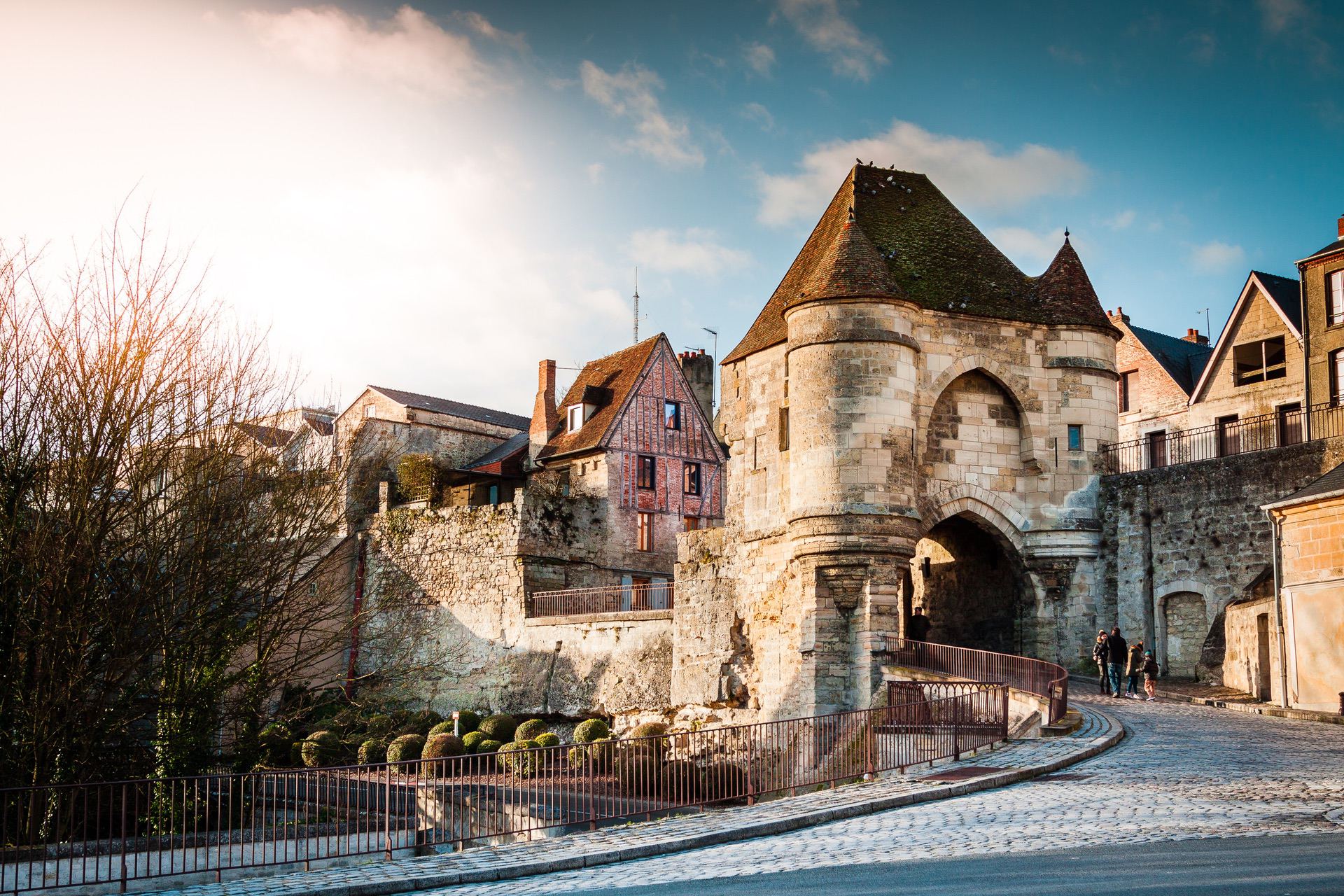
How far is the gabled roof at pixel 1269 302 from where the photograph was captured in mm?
36656

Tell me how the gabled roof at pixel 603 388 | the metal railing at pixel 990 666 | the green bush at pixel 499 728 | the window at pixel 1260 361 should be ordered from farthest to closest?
the gabled roof at pixel 603 388, the window at pixel 1260 361, the green bush at pixel 499 728, the metal railing at pixel 990 666

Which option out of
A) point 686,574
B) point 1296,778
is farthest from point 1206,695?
point 686,574

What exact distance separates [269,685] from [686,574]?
1291 cm

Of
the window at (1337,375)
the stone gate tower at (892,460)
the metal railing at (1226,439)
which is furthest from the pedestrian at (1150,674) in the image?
the window at (1337,375)

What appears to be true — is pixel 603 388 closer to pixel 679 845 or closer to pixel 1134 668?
pixel 1134 668

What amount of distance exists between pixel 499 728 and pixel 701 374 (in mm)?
17513

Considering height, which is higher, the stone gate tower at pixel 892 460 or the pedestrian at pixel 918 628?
the stone gate tower at pixel 892 460

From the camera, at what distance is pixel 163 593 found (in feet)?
58.1

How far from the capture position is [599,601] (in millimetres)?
37031

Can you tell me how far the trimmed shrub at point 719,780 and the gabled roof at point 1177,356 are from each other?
28.4 metres

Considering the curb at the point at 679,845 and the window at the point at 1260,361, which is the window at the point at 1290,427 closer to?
the window at the point at 1260,361

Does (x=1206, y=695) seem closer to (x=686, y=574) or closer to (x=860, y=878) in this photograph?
(x=686, y=574)

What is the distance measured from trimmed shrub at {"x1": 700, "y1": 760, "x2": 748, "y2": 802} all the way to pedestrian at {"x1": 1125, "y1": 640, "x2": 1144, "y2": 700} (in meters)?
9.12

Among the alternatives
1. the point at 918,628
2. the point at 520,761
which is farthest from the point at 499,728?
the point at 520,761
